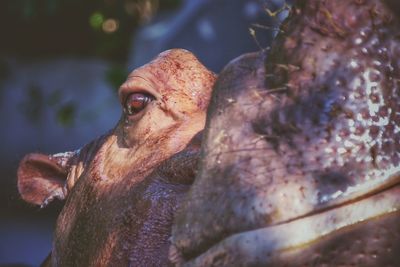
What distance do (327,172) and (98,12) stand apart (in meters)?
8.78

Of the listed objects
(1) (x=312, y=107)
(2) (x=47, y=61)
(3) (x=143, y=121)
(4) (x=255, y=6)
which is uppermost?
(1) (x=312, y=107)

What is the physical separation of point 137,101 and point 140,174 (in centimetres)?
41

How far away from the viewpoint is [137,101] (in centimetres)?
318

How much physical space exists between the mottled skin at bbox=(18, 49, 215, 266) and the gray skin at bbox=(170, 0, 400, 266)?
0.46 metres

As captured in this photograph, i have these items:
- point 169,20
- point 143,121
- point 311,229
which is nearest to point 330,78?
point 311,229

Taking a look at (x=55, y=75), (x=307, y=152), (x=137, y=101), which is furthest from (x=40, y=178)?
(x=55, y=75)

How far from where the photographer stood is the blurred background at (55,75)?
395 inches

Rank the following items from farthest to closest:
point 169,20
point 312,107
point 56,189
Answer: point 169,20, point 56,189, point 312,107

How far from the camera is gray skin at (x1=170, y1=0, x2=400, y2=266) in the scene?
5.79 ft

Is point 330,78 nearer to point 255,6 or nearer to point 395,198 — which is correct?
point 395,198

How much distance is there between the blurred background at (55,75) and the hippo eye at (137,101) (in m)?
6.13

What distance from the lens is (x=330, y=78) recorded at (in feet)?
6.18

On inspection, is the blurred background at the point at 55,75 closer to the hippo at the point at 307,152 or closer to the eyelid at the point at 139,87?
the eyelid at the point at 139,87

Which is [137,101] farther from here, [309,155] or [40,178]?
[309,155]
